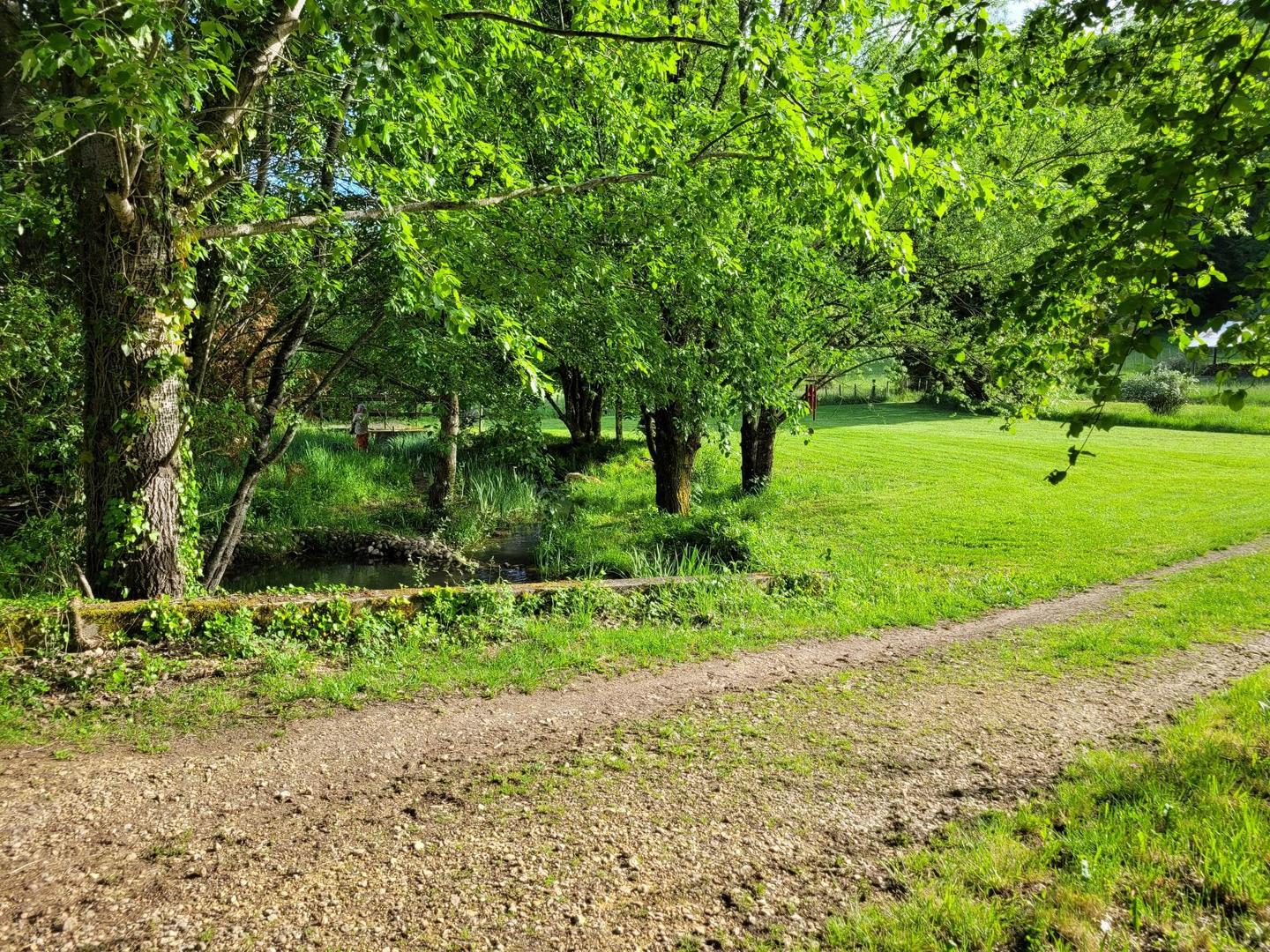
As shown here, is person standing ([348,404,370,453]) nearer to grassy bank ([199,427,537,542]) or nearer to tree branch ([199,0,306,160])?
grassy bank ([199,427,537,542])

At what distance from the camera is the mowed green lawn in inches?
361

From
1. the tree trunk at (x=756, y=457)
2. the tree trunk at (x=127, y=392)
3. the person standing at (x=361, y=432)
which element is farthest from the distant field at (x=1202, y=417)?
the tree trunk at (x=127, y=392)

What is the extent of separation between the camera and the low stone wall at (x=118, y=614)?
204 inches

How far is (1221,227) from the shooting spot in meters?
4.45

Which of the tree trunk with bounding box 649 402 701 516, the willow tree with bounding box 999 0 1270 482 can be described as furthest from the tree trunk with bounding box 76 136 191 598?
the tree trunk with bounding box 649 402 701 516

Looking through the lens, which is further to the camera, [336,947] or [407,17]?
[407,17]

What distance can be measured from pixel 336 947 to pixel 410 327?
7.03m

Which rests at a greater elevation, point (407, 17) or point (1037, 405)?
point (407, 17)

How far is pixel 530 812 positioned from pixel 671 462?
9606mm

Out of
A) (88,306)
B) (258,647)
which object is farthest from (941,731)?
(88,306)

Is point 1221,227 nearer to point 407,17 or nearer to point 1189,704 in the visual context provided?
point 1189,704

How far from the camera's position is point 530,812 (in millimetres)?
3674

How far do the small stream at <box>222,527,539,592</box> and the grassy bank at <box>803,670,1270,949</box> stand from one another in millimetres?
8441

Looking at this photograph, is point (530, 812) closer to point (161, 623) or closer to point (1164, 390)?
point (161, 623)
